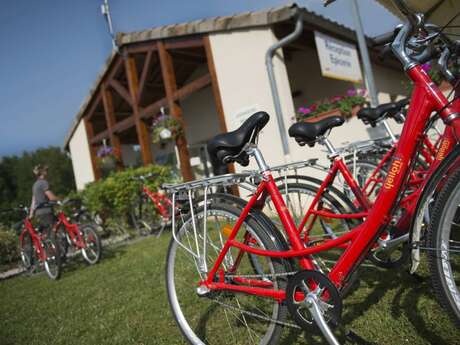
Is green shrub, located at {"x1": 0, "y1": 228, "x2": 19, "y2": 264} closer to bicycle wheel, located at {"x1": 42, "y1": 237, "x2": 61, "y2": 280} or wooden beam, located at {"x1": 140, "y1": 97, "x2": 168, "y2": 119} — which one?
bicycle wheel, located at {"x1": 42, "y1": 237, "x2": 61, "y2": 280}

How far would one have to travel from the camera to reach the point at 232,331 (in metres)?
2.09

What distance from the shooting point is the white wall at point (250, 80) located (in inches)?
239

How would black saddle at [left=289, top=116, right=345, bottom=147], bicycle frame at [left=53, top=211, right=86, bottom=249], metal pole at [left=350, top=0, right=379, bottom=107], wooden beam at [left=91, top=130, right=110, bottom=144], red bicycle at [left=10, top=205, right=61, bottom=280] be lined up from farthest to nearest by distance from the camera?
wooden beam at [left=91, top=130, right=110, bottom=144]
metal pole at [left=350, top=0, right=379, bottom=107]
bicycle frame at [left=53, top=211, right=86, bottom=249]
red bicycle at [left=10, top=205, right=61, bottom=280]
black saddle at [left=289, top=116, right=345, bottom=147]

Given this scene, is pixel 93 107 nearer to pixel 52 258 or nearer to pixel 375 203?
pixel 52 258

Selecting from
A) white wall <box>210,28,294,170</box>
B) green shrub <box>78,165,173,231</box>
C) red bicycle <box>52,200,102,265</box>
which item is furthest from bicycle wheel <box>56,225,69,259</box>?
white wall <box>210,28,294,170</box>

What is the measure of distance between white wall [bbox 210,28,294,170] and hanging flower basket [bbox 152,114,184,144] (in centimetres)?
153

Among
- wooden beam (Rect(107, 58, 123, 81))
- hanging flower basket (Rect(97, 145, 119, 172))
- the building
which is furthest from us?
hanging flower basket (Rect(97, 145, 119, 172))

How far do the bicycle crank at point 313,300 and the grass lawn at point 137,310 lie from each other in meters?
0.24

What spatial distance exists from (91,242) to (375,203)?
4.85 m

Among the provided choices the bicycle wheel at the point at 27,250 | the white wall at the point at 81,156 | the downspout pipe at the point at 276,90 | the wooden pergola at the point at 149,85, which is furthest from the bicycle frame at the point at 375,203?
the white wall at the point at 81,156

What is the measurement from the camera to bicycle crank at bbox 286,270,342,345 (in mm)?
1419

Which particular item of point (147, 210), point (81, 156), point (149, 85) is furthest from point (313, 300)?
point (81, 156)

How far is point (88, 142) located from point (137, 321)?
1052 centimetres

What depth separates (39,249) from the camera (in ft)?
17.8
